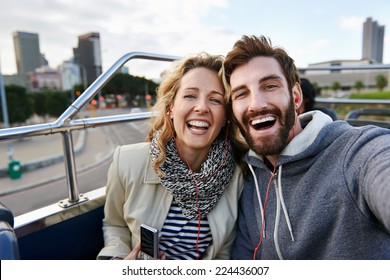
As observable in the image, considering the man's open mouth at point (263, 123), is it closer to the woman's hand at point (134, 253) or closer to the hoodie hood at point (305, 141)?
the hoodie hood at point (305, 141)

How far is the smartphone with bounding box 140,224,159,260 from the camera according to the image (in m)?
1.39

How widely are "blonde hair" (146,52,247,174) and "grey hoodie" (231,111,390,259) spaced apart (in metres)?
0.48

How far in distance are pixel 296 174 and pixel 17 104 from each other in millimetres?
21987

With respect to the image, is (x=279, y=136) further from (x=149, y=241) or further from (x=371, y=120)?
(x=371, y=120)

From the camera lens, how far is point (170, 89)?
1725 mm

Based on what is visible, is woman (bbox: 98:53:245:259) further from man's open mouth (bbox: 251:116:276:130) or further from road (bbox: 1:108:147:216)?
road (bbox: 1:108:147:216)

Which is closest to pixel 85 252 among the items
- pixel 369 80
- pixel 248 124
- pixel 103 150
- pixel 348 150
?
pixel 248 124

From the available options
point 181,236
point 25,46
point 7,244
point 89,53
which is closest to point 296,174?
point 181,236

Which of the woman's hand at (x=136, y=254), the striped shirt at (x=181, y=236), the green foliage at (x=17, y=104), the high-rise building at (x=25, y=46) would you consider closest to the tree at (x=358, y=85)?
the high-rise building at (x=25, y=46)

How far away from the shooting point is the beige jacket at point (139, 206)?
150cm

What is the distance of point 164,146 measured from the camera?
1569 millimetres

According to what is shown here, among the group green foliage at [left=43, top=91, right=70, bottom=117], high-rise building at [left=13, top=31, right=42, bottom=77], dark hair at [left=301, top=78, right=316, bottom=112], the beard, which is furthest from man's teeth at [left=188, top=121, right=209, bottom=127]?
green foliage at [left=43, top=91, right=70, bottom=117]

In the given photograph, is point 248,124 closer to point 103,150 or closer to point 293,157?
point 293,157
